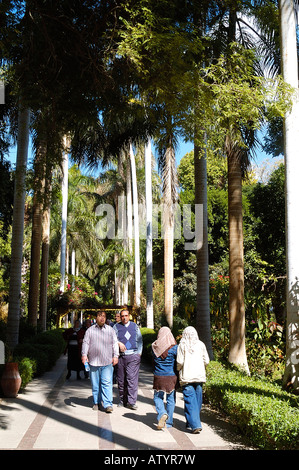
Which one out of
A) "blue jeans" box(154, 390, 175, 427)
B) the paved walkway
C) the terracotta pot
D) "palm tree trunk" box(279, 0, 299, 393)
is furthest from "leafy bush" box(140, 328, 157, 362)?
"blue jeans" box(154, 390, 175, 427)

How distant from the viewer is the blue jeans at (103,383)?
862 centimetres

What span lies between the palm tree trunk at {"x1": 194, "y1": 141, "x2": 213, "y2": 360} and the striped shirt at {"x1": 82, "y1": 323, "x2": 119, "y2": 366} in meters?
3.72

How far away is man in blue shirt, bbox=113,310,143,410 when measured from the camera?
29.5 ft

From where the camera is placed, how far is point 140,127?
17.7 metres

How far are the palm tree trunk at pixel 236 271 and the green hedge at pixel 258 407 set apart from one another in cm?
227

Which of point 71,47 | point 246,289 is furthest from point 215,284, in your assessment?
point 71,47

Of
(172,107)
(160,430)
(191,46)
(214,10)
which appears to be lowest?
(160,430)

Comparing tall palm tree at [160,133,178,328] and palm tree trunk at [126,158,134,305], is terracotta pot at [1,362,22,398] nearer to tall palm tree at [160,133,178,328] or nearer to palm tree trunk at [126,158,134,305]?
tall palm tree at [160,133,178,328]

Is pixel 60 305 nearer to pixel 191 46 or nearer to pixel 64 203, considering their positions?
pixel 64 203

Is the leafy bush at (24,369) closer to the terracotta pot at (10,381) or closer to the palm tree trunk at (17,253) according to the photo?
the terracotta pot at (10,381)

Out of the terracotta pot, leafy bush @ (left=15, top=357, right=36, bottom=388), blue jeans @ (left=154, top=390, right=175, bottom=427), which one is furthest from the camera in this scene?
leafy bush @ (left=15, top=357, right=36, bottom=388)

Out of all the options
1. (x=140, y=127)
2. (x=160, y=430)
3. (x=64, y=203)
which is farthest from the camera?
(x=64, y=203)

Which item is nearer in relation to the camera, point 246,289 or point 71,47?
point 71,47

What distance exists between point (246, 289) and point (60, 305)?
44.7 feet
